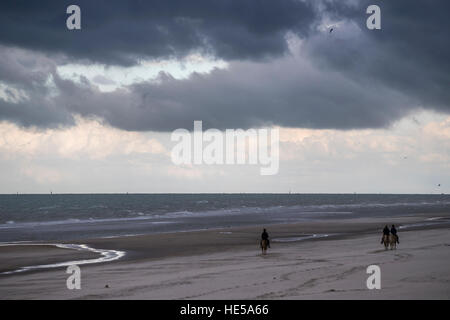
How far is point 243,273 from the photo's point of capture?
2333 cm

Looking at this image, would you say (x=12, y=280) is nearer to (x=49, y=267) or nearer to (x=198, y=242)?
(x=49, y=267)

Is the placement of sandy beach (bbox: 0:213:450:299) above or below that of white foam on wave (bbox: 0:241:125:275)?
above

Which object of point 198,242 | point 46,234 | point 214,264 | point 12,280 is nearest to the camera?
point 12,280

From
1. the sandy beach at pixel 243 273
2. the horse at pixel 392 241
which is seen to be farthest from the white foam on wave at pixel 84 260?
the horse at pixel 392 241

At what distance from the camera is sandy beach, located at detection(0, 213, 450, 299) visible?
60.9 ft

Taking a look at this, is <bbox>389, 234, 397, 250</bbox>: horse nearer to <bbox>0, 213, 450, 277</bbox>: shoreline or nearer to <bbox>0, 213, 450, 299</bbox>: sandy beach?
<bbox>0, 213, 450, 299</bbox>: sandy beach

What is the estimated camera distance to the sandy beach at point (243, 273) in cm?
1856

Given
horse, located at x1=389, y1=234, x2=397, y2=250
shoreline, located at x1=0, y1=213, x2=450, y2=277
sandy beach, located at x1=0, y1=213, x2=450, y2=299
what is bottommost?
shoreline, located at x1=0, y1=213, x2=450, y2=277

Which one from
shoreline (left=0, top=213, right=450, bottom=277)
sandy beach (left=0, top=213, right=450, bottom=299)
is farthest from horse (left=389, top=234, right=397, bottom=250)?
shoreline (left=0, top=213, right=450, bottom=277)

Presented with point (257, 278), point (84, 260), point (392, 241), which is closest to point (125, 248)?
point (84, 260)

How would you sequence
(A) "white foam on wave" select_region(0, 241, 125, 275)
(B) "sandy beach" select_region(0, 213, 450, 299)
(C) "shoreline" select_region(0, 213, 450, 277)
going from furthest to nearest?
(C) "shoreline" select_region(0, 213, 450, 277) < (A) "white foam on wave" select_region(0, 241, 125, 275) < (B) "sandy beach" select_region(0, 213, 450, 299)
